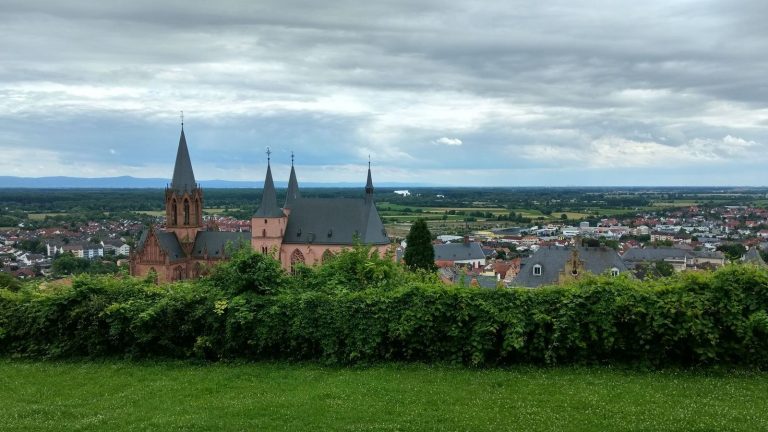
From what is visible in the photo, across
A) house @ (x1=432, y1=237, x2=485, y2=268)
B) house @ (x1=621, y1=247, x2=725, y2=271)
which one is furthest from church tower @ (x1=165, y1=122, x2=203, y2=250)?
house @ (x1=621, y1=247, x2=725, y2=271)

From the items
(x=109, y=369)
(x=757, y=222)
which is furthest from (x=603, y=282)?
(x=757, y=222)

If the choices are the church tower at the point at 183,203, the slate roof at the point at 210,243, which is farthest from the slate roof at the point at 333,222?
the church tower at the point at 183,203

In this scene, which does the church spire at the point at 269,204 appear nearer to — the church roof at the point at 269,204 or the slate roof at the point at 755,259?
the church roof at the point at 269,204

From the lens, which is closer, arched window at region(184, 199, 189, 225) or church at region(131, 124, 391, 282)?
church at region(131, 124, 391, 282)

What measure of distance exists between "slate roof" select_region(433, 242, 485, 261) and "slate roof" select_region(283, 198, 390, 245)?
32.8 meters

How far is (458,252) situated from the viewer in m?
91.4

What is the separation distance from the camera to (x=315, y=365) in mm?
15531

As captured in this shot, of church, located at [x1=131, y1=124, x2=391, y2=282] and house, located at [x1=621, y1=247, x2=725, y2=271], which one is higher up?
church, located at [x1=131, y1=124, x2=391, y2=282]

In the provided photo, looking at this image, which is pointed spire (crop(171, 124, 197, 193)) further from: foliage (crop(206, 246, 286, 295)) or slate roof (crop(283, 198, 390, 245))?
foliage (crop(206, 246, 286, 295))

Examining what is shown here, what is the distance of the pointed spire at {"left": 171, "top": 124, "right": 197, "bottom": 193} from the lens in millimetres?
59844

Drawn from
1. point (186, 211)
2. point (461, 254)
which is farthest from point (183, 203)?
point (461, 254)

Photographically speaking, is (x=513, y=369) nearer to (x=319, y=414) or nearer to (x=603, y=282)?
(x=603, y=282)

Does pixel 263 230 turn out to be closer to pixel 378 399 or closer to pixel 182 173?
pixel 182 173

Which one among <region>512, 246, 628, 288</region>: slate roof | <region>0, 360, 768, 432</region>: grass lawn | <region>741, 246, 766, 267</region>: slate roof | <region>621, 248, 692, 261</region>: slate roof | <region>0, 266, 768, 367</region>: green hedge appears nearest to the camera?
→ <region>0, 360, 768, 432</region>: grass lawn
